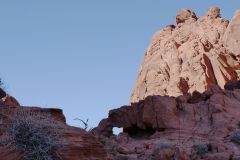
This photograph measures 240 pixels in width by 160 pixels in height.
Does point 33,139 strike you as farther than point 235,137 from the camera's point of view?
No

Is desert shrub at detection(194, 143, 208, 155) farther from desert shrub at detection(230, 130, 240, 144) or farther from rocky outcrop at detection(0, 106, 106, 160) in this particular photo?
rocky outcrop at detection(0, 106, 106, 160)

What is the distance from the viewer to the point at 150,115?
867 inches

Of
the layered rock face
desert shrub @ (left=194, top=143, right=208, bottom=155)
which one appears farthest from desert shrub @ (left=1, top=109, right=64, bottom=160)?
the layered rock face

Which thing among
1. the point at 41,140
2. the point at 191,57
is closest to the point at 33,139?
A: the point at 41,140

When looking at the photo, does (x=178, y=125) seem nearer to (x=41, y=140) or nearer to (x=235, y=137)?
(x=235, y=137)

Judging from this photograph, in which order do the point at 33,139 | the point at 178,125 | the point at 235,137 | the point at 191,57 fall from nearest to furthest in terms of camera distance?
the point at 33,139 → the point at 235,137 → the point at 178,125 → the point at 191,57

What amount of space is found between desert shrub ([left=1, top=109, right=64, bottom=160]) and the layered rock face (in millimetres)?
22472

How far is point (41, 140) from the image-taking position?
1115 cm

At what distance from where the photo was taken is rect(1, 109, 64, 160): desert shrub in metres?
11.0

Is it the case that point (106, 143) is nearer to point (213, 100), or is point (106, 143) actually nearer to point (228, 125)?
point (228, 125)

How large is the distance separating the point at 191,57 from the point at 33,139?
83.2 ft

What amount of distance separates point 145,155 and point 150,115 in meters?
6.00

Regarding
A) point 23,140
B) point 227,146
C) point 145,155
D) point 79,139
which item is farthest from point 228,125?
point 23,140

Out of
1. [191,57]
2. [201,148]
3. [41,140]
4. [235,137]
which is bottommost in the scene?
[41,140]
